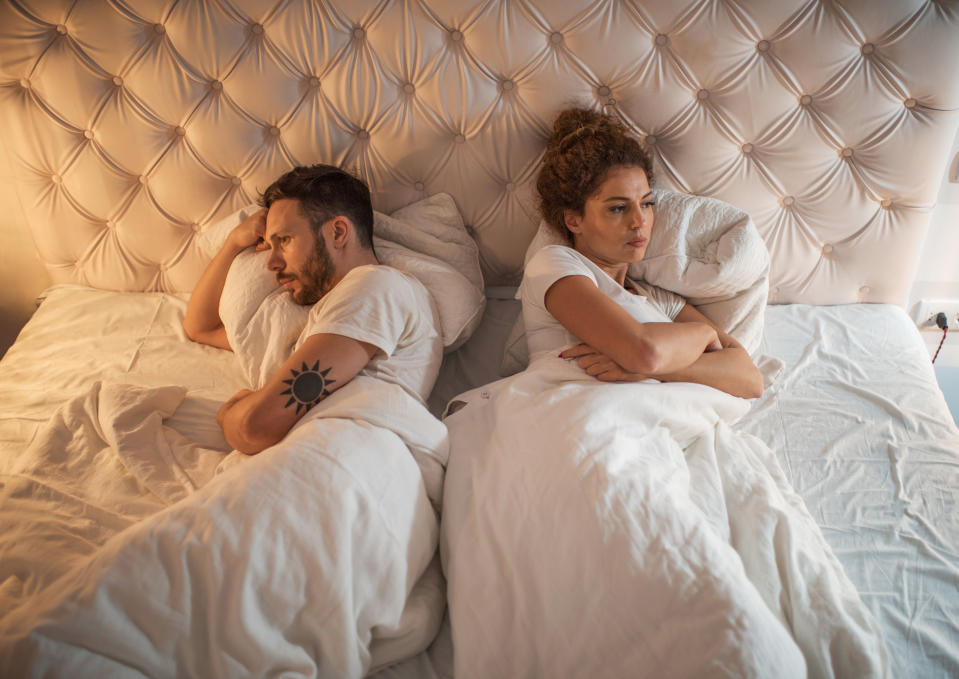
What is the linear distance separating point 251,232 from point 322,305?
14.2 inches

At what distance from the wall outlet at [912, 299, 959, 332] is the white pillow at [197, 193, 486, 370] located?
1367mm

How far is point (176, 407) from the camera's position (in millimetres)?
1257

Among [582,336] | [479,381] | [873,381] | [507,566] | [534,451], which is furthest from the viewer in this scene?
[479,381]

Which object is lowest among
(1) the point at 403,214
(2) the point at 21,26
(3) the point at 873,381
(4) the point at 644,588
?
(4) the point at 644,588

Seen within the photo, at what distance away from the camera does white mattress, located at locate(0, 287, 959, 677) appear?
952 mm

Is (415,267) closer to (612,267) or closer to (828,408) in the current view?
(612,267)

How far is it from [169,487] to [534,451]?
2.26ft

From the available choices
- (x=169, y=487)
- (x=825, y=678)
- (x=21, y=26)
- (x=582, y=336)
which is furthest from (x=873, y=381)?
(x=21, y=26)

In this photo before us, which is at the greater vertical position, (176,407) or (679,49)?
(679,49)

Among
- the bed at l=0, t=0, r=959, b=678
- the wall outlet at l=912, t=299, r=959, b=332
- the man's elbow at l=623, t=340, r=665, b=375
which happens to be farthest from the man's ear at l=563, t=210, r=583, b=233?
the wall outlet at l=912, t=299, r=959, b=332

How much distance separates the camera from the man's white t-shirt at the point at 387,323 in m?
1.20

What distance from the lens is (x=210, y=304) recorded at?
154cm

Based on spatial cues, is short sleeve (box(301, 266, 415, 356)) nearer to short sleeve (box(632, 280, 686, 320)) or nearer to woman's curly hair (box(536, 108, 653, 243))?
woman's curly hair (box(536, 108, 653, 243))

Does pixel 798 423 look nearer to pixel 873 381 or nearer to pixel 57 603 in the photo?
pixel 873 381
